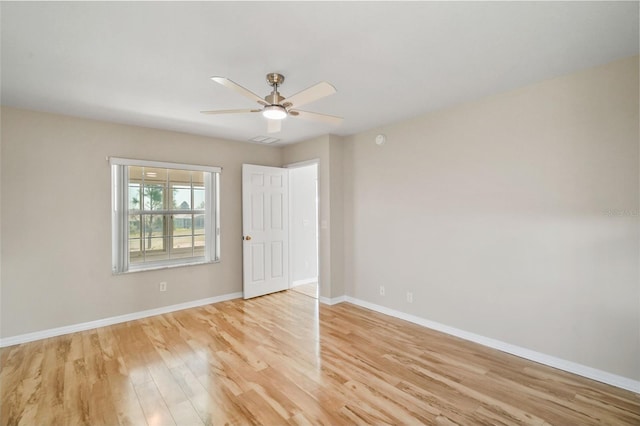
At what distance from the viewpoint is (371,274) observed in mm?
4125

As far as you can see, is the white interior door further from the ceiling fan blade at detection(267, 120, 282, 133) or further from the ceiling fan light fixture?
the ceiling fan light fixture

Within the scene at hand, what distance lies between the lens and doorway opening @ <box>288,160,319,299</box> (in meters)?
5.46

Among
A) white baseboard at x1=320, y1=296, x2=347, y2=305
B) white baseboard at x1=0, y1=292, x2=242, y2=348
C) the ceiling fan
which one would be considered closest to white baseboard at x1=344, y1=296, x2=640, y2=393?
white baseboard at x1=320, y1=296, x2=347, y2=305

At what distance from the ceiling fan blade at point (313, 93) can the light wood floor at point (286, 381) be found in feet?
7.07

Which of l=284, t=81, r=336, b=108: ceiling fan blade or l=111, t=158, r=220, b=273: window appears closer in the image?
l=284, t=81, r=336, b=108: ceiling fan blade

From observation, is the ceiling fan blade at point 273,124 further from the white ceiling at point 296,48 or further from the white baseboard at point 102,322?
the white baseboard at point 102,322

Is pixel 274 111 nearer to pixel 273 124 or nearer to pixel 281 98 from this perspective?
pixel 281 98

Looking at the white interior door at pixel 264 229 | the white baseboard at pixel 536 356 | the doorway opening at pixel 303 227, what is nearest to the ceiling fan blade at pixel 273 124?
the white interior door at pixel 264 229

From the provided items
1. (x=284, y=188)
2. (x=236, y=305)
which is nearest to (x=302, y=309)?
(x=236, y=305)

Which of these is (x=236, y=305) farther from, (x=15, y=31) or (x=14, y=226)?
(x=15, y=31)

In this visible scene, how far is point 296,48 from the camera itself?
6.63 ft

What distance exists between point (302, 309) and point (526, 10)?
3734mm

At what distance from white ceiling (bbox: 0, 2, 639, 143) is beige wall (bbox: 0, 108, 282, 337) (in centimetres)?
45

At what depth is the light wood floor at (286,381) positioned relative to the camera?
197 cm
